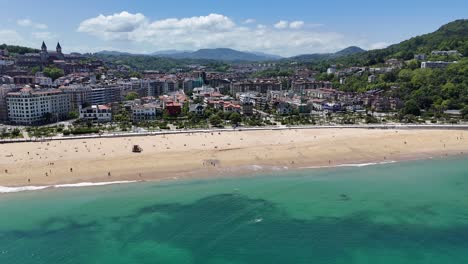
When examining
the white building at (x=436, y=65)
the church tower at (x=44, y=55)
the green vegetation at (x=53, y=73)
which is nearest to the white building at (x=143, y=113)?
the green vegetation at (x=53, y=73)

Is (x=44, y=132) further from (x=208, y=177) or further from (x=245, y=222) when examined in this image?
(x=245, y=222)

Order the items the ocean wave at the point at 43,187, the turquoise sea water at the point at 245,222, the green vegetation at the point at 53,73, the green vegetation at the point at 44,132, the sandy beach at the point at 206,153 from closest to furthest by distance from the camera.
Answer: the turquoise sea water at the point at 245,222 → the ocean wave at the point at 43,187 → the sandy beach at the point at 206,153 → the green vegetation at the point at 44,132 → the green vegetation at the point at 53,73

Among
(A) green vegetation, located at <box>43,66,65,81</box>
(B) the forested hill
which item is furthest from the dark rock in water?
(B) the forested hill

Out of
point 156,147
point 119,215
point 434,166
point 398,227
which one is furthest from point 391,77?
point 119,215

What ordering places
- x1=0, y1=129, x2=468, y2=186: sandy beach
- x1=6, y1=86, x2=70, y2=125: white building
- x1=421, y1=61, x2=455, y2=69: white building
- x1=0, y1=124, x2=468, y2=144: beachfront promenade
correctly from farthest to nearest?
x1=421, y1=61, x2=455, y2=69: white building < x1=6, y1=86, x2=70, y2=125: white building < x1=0, y1=124, x2=468, y2=144: beachfront promenade < x1=0, y1=129, x2=468, y2=186: sandy beach

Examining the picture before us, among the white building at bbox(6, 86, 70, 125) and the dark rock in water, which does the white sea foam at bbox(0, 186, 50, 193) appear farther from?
the white building at bbox(6, 86, 70, 125)

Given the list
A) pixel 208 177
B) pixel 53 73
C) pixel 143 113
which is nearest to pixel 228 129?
pixel 143 113

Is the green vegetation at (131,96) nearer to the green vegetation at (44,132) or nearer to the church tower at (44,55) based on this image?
the green vegetation at (44,132)
